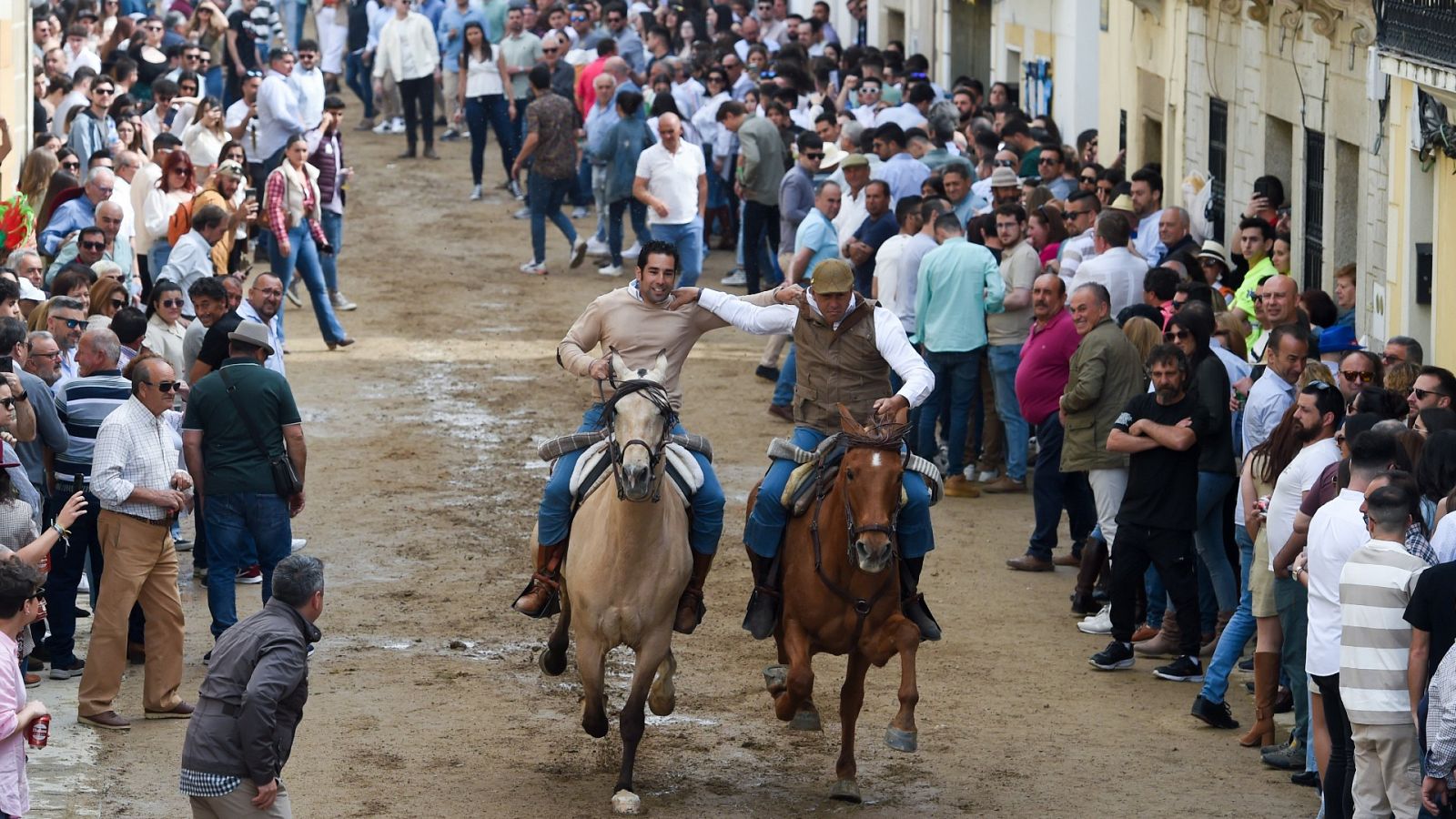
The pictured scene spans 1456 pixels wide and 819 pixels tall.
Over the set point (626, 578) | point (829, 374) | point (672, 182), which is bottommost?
point (626, 578)

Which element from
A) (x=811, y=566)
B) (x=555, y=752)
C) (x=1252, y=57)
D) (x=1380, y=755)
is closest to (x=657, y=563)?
(x=811, y=566)

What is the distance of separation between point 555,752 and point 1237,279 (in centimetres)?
713

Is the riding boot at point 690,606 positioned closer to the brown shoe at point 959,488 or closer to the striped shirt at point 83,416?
the striped shirt at point 83,416

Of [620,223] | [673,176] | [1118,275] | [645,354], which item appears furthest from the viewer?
[620,223]

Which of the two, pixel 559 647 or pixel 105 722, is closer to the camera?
pixel 105 722

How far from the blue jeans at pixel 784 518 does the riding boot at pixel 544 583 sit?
913 millimetres

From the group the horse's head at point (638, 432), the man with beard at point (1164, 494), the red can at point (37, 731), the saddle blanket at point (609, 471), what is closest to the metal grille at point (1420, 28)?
the man with beard at point (1164, 494)

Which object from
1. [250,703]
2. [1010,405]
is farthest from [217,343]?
[1010,405]

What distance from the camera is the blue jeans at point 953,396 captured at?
568 inches

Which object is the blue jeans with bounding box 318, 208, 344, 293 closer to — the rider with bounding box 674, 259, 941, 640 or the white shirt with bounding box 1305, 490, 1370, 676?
the rider with bounding box 674, 259, 941, 640

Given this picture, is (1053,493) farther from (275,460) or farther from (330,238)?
(330,238)

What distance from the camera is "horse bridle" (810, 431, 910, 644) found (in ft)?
28.4

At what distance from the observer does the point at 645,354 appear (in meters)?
9.72

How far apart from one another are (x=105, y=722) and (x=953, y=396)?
267 inches
